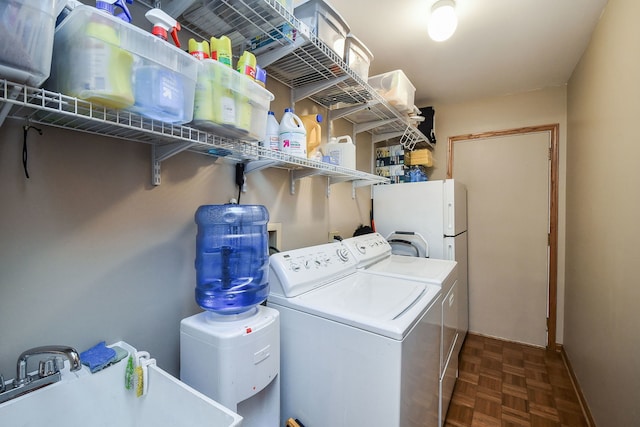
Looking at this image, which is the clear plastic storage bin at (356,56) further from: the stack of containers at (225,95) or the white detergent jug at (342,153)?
the stack of containers at (225,95)

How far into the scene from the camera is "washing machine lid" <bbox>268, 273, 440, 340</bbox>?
3.58 feet

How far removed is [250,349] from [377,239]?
147cm

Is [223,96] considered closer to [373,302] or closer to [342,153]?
[373,302]

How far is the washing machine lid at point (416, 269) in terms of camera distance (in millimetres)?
1696

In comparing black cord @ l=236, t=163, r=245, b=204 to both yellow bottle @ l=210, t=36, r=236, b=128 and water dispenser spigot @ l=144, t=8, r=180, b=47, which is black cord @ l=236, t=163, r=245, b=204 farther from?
water dispenser spigot @ l=144, t=8, r=180, b=47

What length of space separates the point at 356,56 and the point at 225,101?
3.66 feet

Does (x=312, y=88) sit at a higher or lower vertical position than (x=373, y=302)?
higher

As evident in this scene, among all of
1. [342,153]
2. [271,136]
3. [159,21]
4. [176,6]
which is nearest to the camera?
[159,21]

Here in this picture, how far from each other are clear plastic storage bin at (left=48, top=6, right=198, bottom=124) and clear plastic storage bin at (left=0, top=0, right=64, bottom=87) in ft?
0.22

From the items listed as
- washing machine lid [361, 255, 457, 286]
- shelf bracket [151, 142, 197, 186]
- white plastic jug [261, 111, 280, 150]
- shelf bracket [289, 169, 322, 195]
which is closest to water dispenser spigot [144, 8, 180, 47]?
shelf bracket [151, 142, 197, 186]

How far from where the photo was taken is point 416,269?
75.7 inches

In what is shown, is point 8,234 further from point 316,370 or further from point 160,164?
point 316,370

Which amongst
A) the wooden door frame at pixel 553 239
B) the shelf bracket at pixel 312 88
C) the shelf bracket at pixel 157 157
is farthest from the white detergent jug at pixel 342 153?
the wooden door frame at pixel 553 239

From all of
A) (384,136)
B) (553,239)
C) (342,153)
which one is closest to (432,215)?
(384,136)
